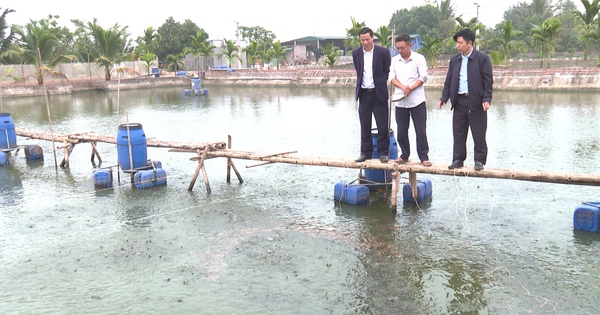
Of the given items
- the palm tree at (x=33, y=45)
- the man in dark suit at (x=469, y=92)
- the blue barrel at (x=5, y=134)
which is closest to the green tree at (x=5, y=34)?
the palm tree at (x=33, y=45)

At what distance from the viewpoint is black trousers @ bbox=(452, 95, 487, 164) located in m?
8.07

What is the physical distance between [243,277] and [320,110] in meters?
19.1

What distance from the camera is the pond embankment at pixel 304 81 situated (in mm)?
29602

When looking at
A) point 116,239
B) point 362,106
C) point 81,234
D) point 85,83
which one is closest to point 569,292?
point 362,106

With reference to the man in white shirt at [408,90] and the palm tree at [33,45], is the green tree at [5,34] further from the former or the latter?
the man in white shirt at [408,90]

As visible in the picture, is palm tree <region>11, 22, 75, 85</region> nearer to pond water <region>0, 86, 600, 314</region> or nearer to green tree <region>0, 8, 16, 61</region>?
green tree <region>0, 8, 16, 61</region>

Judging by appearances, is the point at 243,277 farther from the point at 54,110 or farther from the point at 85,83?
the point at 85,83

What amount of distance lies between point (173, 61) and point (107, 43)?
Answer: 1590 centimetres

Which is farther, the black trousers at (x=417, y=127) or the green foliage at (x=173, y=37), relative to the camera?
the green foliage at (x=173, y=37)

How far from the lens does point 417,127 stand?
29.0 feet

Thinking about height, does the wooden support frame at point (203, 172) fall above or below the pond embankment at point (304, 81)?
below

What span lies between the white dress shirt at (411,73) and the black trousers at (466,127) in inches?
26.9

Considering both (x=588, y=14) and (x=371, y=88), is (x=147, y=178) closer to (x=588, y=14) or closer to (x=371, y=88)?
(x=371, y=88)

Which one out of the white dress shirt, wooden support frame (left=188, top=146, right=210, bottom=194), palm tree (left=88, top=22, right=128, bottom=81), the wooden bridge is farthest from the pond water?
palm tree (left=88, top=22, right=128, bottom=81)
